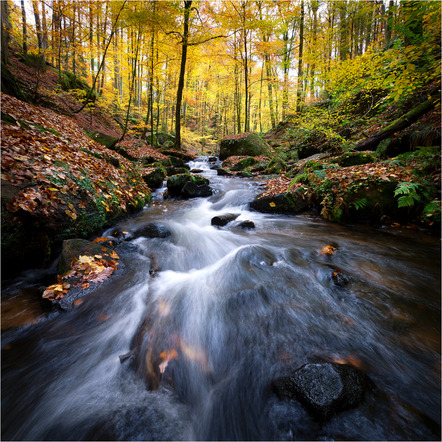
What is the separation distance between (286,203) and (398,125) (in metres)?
3.78

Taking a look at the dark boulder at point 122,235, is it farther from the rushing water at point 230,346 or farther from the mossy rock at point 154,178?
the mossy rock at point 154,178

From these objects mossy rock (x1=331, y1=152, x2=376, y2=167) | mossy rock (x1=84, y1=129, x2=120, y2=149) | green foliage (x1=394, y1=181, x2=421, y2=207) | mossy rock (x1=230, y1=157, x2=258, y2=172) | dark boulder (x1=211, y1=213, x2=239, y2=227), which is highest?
mossy rock (x1=84, y1=129, x2=120, y2=149)

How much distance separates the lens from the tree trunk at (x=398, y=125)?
5457 millimetres

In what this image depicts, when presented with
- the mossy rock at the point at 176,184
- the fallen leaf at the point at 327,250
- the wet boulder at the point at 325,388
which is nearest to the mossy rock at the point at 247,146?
the mossy rock at the point at 176,184

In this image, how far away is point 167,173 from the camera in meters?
10.6

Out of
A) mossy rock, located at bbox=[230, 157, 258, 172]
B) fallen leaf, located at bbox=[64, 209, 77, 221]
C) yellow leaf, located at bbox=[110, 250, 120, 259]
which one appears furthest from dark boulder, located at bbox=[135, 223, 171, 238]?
mossy rock, located at bbox=[230, 157, 258, 172]

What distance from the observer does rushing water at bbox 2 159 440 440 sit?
5.26 ft

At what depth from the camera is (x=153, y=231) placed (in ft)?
16.1

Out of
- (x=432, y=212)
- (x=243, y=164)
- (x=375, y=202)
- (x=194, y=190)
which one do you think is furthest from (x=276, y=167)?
(x=432, y=212)

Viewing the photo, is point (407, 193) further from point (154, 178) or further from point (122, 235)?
point (154, 178)

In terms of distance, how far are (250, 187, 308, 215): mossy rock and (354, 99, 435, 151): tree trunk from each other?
288 centimetres

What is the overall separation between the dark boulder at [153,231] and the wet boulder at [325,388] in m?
3.76

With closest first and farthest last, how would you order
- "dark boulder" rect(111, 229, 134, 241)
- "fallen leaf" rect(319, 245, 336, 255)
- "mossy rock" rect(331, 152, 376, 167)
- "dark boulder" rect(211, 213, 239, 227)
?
1. "fallen leaf" rect(319, 245, 336, 255)
2. "dark boulder" rect(111, 229, 134, 241)
3. "dark boulder" rect(211, 213, 239, 227)
4. "mossy rock" rect(331, 152, 376, 167)

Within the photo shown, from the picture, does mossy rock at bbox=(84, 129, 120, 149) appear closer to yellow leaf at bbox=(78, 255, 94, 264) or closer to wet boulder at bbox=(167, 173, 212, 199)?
wet boulder at bbox=(167, 173, 212, 199)
